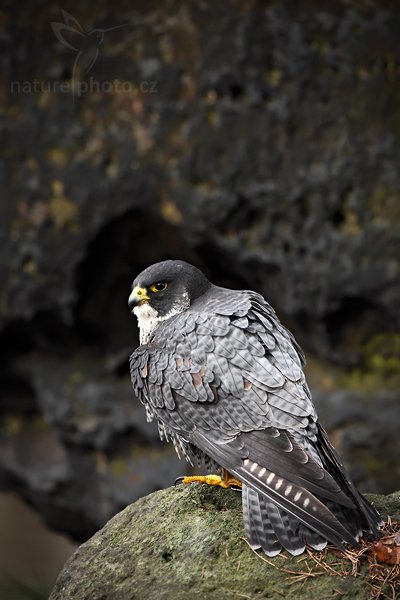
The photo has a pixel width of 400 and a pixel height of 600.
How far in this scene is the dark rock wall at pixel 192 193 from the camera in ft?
17.9

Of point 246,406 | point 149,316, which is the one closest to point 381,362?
point 149,316


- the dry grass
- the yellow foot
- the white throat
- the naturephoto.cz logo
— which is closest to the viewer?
the dry grass

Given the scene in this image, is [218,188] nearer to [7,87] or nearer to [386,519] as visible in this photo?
[7,87]

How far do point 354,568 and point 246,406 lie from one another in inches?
27.2

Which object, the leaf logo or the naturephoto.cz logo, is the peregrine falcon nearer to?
the naturephoto.cz logo

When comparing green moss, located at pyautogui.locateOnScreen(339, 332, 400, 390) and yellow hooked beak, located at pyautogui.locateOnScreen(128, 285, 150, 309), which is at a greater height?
yellow hooked beak, located at pyautogui.locateOnScreen(128, 285, 150, 309)

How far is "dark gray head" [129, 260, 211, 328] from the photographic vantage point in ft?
12.8

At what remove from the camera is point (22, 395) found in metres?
6.57

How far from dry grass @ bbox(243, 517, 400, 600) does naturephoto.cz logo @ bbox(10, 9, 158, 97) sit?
3457 mm

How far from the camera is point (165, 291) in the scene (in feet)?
12.9

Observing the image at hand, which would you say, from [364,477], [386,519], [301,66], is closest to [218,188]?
[301,66]

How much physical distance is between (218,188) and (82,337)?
1.45 m

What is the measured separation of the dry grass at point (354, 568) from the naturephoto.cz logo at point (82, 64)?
A: 3457 mm

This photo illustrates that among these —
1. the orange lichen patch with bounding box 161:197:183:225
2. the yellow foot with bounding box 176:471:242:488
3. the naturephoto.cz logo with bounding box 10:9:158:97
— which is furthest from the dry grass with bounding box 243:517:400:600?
the naturephoto.cz logo with bounding box 10:9:158:97
